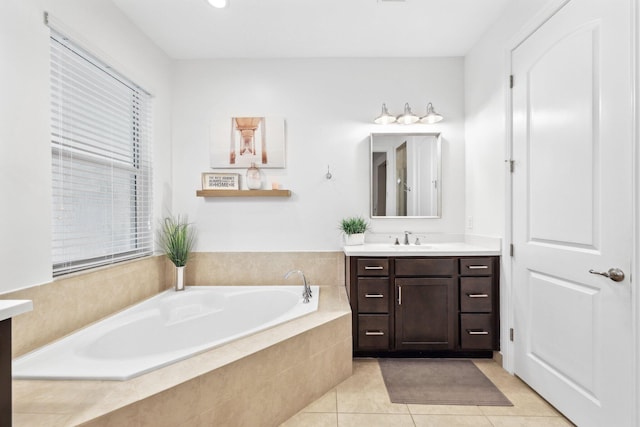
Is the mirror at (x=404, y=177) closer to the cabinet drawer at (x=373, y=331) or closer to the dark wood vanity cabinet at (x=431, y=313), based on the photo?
the dark wood vanity cabinet at (x=431, y=313)

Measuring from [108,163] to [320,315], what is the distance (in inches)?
69.2

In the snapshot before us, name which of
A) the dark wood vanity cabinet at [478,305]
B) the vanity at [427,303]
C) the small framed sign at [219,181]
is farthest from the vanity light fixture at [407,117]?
the small framed sign at [219,181]

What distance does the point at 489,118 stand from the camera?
243 cm

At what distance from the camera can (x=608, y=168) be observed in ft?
4.64

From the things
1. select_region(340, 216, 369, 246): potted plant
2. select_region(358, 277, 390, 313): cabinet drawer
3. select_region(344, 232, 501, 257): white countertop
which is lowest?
select_region(358, 277, 390, 313): cabinet drawer

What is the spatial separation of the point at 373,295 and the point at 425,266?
1.47 feet

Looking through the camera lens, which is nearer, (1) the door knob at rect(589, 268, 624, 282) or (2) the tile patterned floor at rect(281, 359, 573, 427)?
(1) the door knob at rect(589, 268, 624, 282)

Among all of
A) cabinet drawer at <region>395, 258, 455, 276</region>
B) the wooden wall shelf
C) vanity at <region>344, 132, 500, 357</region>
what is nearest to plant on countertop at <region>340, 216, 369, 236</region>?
vanity at <region>344, 132, 500, 357</region>

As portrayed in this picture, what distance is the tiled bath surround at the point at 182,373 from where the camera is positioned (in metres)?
1.14

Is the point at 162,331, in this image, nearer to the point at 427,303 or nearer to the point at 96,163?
the point at 96,163

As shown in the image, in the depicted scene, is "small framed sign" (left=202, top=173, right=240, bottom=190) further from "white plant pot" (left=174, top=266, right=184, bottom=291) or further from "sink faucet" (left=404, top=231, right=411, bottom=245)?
"sink faucet" (left=404, top=231, right=411, bottom=245)

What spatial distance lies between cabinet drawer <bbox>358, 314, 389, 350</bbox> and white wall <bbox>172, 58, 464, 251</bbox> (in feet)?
2.51

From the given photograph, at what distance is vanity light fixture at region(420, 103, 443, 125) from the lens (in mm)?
2762

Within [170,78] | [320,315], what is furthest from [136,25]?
[320,315]
